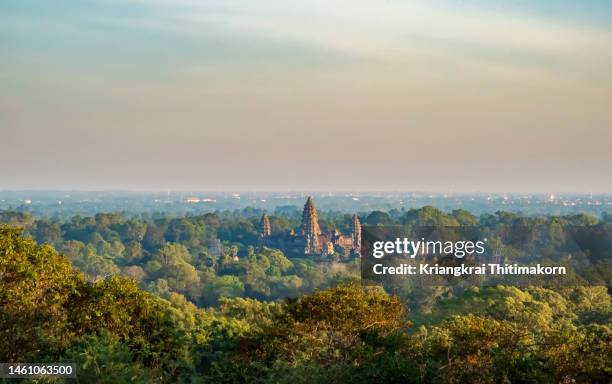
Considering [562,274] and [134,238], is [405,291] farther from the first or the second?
[134,238]

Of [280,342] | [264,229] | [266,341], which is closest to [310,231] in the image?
[264,229]

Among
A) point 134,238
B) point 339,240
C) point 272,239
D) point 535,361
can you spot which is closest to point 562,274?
point 535,361

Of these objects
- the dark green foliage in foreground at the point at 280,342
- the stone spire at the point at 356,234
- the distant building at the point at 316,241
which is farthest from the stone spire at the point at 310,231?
the dark green foliage in foreground at the point at 280,342

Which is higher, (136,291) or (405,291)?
(136,291)

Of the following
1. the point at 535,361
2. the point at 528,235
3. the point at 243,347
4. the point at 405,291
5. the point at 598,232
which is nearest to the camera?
the point at 535,361

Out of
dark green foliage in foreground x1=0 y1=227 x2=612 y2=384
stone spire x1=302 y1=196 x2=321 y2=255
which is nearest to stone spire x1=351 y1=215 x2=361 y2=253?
stone spire x1=302 y1=196 x2=321 y2=255

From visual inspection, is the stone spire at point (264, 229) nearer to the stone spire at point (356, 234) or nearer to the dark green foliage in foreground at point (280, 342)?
the stone spire at point (356, 234)
